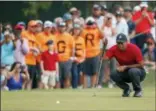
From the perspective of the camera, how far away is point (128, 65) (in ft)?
52.3

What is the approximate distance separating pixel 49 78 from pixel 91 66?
1.45 meters

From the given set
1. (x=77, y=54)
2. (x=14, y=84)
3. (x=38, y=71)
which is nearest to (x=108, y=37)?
(x=77, y=54)

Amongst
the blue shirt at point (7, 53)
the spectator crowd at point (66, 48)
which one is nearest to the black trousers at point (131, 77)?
the spectator crowd at point (66, 48)

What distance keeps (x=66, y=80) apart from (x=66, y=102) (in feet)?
24.8

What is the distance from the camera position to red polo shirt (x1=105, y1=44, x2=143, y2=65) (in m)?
15.8

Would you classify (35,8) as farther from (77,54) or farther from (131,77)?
(131,77)

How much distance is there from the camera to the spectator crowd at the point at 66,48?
21.4 metres

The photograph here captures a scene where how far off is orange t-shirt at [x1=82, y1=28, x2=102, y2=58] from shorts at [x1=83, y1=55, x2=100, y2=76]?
0.51 feet

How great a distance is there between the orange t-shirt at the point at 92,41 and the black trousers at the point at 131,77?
18.3 feet

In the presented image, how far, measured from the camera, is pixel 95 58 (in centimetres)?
2198

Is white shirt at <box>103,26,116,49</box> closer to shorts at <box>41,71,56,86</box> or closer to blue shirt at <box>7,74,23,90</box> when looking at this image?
shorts at <box>41,71,56,86</box>

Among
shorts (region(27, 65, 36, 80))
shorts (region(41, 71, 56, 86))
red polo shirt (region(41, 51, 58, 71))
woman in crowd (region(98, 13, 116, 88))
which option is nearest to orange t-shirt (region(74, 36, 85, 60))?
woman in crowd (region(98, 13, 116, 88))

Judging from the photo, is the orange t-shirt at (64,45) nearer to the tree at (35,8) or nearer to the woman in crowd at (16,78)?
the woman in crowd at (16,78)

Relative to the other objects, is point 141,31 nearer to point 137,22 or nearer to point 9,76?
point 137,22
